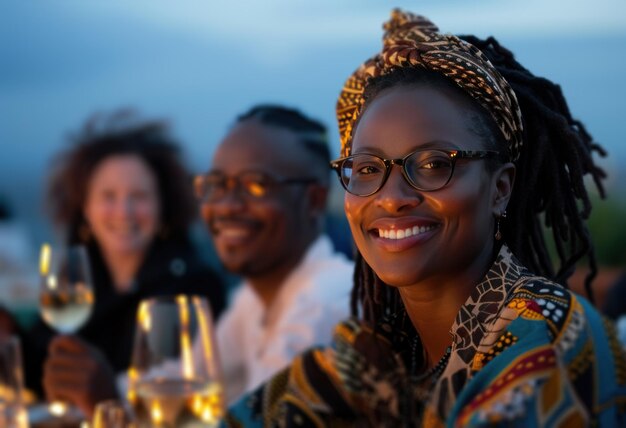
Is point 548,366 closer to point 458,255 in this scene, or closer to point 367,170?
point 458,255

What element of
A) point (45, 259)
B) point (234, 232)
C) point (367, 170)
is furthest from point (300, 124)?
point (367, 170)

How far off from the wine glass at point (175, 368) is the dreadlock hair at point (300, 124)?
3.06ft

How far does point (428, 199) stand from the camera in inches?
46.8

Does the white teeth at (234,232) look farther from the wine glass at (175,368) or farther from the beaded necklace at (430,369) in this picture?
the beaded necklace at (430,369)

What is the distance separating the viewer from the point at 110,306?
329 cm

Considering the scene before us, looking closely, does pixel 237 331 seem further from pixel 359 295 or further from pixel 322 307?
pixel 359 295

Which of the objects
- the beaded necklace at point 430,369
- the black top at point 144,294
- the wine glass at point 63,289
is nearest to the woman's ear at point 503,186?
the beaded necklace at point 430,369

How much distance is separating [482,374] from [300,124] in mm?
1485

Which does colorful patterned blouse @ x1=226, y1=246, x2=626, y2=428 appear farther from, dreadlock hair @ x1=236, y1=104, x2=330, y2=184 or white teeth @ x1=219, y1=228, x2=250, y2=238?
dreadlock hair @ x1=236, y1=104, x2=330, y2=184

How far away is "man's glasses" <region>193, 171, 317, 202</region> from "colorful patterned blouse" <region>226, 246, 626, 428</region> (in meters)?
0.90

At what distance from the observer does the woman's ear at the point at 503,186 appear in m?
1.24

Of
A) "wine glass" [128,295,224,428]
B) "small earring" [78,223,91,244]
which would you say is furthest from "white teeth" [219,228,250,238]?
"small earring" [78,223,91,244]

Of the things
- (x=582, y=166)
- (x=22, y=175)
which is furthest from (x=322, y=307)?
(x=22, y=175)

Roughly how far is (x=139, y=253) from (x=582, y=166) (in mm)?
2329
